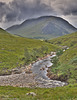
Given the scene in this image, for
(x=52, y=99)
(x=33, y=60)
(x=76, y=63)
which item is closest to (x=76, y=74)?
(x=76, y=63)

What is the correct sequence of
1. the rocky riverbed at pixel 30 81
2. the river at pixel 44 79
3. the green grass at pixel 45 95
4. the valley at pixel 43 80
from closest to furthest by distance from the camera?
the green grass at pixel 45 95
the valley at pixel 43 80
the rocky riverbed at pixel 30 81
the river at pixel 44 79

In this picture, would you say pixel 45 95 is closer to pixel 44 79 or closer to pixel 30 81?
pixel 30 81

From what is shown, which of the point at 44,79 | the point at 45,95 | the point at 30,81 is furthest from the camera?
the point at 44,79

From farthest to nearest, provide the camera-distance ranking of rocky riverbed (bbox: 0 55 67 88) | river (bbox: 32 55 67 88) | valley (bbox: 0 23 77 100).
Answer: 1. river (bbox: 32 55 67 88)
2. rocky riverbed (bbox: 0 55 67 88)
3. valley (bbox: 0 23 77 100)

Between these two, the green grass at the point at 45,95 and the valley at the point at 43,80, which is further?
the valley at the point at 43,80

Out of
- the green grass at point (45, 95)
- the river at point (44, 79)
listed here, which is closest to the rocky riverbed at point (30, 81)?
the river at point (44, 79)

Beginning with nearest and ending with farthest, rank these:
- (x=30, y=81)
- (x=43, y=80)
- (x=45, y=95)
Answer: (x=45, y=95) < (x=30, y=81) < (x=43, y=80)

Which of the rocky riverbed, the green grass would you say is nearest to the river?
the rocky riverbed

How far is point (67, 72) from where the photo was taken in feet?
151

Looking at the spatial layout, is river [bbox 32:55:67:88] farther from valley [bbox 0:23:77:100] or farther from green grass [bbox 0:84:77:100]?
green grass [bbox 0:84:77:100]

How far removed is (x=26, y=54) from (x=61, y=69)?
52110 mm

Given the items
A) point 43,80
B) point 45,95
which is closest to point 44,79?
point 43,80

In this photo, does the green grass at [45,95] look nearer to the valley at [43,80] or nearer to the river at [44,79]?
the valley at [43,80]

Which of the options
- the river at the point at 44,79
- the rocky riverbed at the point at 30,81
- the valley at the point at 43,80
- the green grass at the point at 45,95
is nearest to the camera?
the green grass at the point at 45,95
